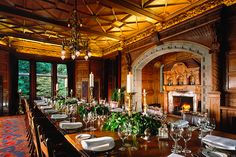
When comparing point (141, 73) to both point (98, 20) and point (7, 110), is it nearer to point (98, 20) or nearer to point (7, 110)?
point (98, 20)

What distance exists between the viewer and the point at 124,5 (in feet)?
12.5

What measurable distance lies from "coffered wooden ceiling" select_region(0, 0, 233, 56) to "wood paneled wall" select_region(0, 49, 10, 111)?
132 cm

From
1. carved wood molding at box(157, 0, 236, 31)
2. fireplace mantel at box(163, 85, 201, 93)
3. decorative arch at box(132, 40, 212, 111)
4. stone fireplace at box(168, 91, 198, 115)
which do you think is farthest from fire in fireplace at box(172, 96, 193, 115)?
carved wood molding at box(157, 0, 236, 31)

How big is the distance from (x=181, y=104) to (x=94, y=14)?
4.80 m

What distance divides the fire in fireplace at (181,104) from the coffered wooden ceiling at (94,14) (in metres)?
3.10

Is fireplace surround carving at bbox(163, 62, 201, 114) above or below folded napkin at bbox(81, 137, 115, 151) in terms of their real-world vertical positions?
above

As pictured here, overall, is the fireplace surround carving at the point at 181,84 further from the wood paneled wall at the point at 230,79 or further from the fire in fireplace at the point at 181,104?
the wood paneled wall at the point at 230,79

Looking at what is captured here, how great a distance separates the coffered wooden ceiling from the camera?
402cm

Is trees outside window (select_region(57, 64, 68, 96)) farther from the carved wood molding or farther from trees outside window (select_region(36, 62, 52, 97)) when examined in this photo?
the carved wood molding

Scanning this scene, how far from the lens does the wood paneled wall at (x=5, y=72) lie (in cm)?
721

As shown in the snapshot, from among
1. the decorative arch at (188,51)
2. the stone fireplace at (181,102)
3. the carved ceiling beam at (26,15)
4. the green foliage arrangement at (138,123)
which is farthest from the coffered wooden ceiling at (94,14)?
the stone fireplace at (181,102)

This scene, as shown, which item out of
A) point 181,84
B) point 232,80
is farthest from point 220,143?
point 181,84

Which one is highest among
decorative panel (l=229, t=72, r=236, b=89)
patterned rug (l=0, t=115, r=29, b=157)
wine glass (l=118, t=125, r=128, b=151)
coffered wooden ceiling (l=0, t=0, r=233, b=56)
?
coffered wooden ceiling (l=0, t=0, r=233, b=56)

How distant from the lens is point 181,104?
650 centimetres
